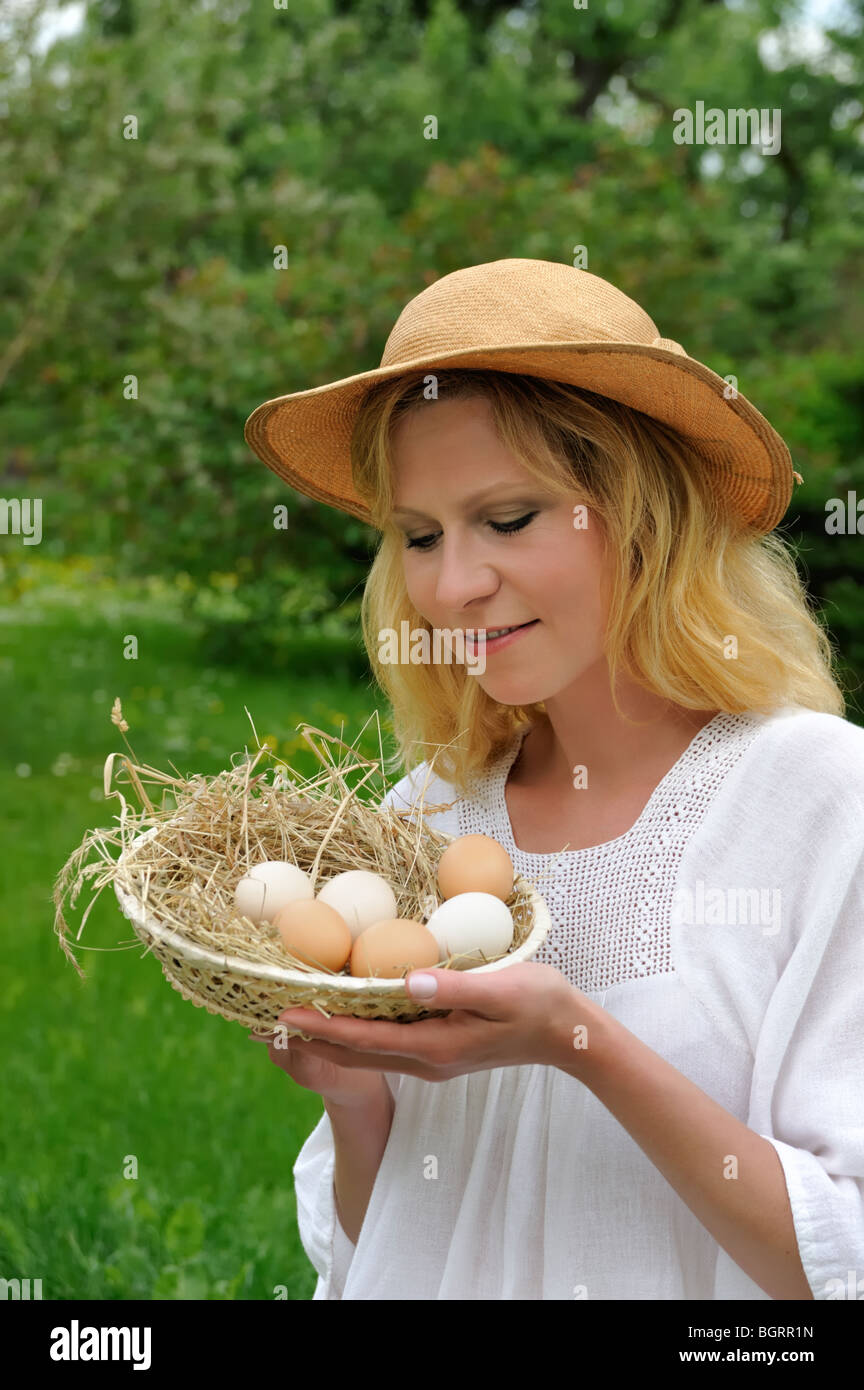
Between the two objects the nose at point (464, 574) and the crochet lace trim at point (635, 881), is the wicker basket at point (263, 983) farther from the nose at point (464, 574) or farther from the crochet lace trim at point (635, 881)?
the nose at point (464, 574)

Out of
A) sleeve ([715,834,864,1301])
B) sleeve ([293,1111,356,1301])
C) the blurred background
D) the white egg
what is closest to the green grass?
the blurred background

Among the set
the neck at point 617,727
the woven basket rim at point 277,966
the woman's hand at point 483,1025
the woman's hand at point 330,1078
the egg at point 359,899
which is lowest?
the woman's hand at point 330,1078

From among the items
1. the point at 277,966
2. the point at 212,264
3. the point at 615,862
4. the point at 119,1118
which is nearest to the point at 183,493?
the point at 212,264

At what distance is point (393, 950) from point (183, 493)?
8.69 m

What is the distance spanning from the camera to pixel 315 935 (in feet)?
5.60

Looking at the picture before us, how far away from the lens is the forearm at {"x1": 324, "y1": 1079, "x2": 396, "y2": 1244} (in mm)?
1940

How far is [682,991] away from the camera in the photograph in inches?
68.4

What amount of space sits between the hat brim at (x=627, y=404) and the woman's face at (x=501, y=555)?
0.11 m

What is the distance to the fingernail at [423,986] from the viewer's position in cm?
145

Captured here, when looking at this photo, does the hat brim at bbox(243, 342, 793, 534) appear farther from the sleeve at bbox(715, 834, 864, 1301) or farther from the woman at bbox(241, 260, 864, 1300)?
the sleeve at bbox(715, 834, 864, 1301)

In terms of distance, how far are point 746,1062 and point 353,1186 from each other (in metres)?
0.64

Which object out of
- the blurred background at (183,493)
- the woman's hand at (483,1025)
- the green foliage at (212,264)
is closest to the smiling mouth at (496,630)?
the woman's hand at (483,1025)

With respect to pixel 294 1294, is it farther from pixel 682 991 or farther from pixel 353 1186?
pixel 682 991
